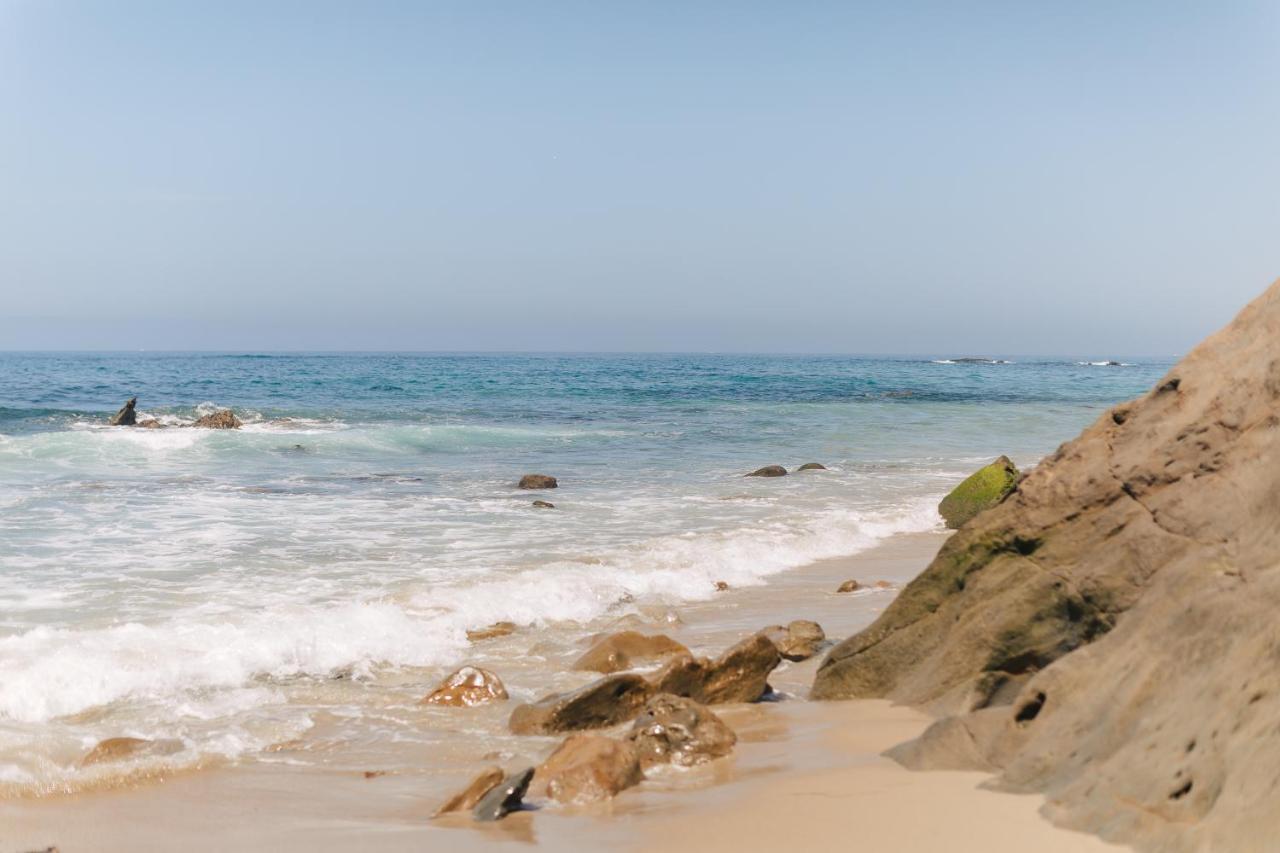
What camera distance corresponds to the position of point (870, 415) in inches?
1385

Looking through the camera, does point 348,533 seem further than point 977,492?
No

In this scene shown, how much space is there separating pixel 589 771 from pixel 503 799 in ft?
1.49

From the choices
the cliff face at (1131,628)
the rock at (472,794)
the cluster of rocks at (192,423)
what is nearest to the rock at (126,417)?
the cluster of rocks at (192,423)

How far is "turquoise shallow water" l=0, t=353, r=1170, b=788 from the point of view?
6947 millimetres

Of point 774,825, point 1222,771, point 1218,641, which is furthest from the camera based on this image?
point 774,825

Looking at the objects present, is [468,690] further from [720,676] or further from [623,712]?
[720,676]

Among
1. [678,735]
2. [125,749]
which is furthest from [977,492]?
[125,749]

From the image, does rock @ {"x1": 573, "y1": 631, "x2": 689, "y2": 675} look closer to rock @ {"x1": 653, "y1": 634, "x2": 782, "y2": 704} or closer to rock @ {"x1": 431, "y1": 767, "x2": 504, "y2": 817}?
rock @ {"x1": 653, "y1": 634, "x2": 782, "y2": 704}

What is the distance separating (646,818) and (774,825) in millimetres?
575

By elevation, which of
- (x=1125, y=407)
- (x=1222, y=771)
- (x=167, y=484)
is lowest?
(x=167, y=484)

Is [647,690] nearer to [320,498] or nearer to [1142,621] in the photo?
[1142,621]

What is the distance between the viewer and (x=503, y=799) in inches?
175

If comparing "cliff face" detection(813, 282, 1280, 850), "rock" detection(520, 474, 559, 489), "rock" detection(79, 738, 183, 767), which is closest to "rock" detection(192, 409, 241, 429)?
"rock" detection(520, 474, 559, 489)

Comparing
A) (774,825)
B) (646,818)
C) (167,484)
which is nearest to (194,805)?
(646,818)
